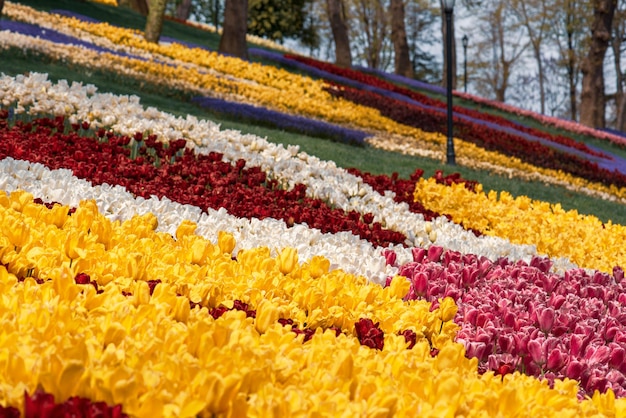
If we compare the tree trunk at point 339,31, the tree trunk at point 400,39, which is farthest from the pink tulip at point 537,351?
the tree trunk at point 400,39

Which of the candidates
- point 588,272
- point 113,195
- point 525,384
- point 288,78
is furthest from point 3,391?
point 288,78

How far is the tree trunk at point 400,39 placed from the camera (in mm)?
36531

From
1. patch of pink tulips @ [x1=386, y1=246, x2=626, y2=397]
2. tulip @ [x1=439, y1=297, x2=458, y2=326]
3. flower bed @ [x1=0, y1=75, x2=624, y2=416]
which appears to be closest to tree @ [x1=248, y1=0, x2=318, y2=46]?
flower bed @ [x1=0, y1=75, x2=624, y2=416]

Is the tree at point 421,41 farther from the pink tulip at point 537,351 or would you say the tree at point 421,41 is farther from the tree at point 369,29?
the pink tulip at point 537,351

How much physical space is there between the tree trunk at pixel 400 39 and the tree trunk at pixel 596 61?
9.70 m

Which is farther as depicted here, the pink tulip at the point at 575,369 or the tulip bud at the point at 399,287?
the tulip bud at the point at 399,287

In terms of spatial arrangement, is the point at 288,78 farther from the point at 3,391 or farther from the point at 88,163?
the point at 3,391

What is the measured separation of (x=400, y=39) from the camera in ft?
123

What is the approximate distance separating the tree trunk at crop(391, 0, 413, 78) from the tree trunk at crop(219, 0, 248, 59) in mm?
14690

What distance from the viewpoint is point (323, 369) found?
7.57 feet

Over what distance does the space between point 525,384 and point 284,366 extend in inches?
36.3

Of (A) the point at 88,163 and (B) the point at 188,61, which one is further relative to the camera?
(B) the point at 188,61

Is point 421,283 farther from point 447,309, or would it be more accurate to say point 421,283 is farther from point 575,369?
point 575,369

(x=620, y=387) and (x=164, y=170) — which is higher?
(x=164, y=170)
